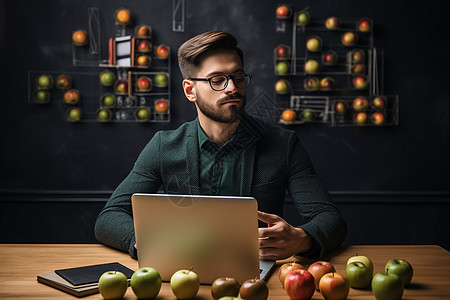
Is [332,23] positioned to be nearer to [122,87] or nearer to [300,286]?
[122,87]

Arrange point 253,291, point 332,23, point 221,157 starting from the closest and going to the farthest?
point 253,291 < point 221,157 < point 332,23

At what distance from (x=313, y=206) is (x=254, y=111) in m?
1.55

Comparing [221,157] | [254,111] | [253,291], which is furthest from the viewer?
[254,111]

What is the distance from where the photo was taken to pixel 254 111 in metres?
3.06

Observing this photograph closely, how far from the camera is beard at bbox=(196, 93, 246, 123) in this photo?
161 centimetres

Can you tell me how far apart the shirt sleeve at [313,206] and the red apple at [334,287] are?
1.13ft

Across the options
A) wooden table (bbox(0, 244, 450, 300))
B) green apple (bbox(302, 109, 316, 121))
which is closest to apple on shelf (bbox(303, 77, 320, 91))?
green apple (bbox(302, 109, 316, 121))

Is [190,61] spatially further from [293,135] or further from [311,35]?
[311,35]

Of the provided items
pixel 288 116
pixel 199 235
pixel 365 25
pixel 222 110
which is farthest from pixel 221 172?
pixel 365 25

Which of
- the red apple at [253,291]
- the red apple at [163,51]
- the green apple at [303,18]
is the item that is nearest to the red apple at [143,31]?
the red apple at [163,51]

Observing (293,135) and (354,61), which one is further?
(354,61)

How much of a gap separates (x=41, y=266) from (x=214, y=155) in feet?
2.40

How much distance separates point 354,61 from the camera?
2.99 m

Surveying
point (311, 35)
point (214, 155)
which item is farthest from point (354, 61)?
point (214, 155)
